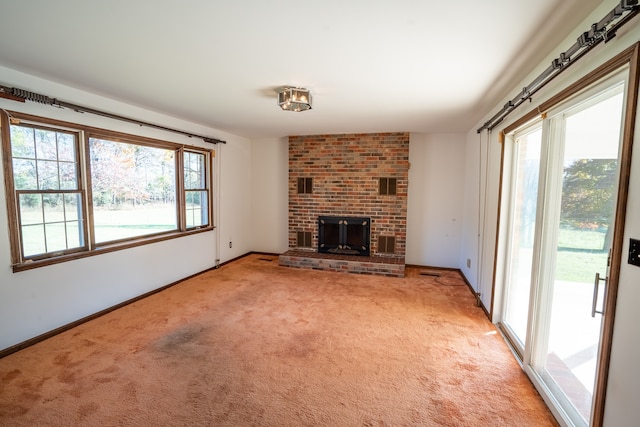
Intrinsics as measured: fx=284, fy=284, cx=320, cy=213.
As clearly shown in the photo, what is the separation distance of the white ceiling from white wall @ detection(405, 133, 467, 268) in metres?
1.84

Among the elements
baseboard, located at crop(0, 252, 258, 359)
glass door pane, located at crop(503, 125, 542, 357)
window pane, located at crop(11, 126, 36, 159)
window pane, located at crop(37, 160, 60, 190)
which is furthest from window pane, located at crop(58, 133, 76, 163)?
glass door pane, located at crop(503, 125, 542, 357)

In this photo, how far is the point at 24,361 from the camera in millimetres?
2328

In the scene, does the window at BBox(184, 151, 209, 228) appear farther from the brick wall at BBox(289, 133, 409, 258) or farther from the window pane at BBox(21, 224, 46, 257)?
the window pane at BBox(21, 224, 46, 257)

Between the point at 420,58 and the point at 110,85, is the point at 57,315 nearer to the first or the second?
the point at 110,85

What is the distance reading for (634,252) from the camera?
121 centimetres

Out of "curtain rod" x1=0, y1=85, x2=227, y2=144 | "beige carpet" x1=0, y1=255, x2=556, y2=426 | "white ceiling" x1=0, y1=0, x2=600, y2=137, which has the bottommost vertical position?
"beige carpet" x1=0, y1=255, x2=556, y2=426

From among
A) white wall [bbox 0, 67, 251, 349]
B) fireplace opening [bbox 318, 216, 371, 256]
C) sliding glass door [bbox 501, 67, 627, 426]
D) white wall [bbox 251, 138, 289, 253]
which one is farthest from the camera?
white wall [bbox 251, 138, 289, 253]

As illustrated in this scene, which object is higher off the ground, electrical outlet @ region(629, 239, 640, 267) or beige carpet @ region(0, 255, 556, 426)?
electrical outlet @ region(629, 239, 640, 267)

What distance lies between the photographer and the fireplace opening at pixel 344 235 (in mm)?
5293

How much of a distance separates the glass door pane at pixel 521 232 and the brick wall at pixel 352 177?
90.9 inches

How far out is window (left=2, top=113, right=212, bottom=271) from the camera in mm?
2545

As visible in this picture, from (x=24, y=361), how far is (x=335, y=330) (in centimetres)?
265

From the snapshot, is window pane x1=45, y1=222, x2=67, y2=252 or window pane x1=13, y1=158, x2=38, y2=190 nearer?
window pane x1=13, y1=158, x2=38, y2=190

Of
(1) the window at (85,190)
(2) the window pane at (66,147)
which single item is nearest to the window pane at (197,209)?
(1) the window at (85,190)
